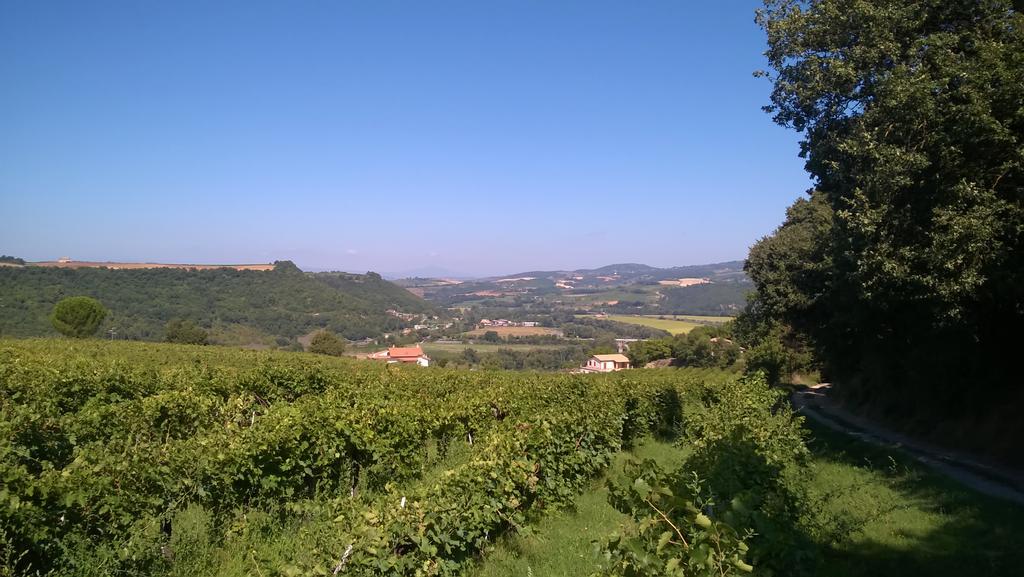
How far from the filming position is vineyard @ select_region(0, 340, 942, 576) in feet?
14.5

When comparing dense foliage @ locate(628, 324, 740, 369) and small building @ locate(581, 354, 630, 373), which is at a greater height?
dense foliage @ locate(628, 324, 740, 369)

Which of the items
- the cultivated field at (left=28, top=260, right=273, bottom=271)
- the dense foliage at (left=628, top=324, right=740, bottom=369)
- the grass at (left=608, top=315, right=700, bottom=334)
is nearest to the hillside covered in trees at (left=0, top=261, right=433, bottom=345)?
the cultivated field at (left=28, top=260, right=273, bottom=271)

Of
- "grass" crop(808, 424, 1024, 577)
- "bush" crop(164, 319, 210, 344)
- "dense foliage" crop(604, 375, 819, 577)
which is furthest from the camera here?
"bush" crop(164, 319, 210, 344)

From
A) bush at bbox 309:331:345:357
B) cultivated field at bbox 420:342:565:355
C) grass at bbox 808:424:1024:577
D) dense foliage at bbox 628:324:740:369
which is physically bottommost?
cultivated field at bbox 420:342:565:355

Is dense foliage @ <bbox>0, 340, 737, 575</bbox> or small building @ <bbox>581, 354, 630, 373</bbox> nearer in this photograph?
dense foliage @ <bbox>0, 340, 737, 575</bbox>

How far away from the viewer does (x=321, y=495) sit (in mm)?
8477

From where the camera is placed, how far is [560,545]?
295 inches

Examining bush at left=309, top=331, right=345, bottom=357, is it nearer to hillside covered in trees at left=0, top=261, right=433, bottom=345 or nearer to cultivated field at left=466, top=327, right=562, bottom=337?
hillside covered in trees at left=0, top=261, right=433, bottom=345

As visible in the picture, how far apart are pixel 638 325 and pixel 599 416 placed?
11039 centimetres

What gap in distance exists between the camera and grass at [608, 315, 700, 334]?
101m

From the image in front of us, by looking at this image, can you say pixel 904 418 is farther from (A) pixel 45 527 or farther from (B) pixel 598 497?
(A) pixel 45 527

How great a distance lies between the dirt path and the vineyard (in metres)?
3.46

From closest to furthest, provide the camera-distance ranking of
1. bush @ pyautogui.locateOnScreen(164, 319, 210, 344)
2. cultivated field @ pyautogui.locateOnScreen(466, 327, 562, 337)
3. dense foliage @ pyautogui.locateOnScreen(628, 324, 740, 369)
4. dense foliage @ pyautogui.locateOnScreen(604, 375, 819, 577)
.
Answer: dense foliage @ pyautogui.locateOnScreen(604, 375, 819, 577), bush @ pyautogui.locateOnScreen(164, 319, 210, 344), dense foliage @ pyautogui.locateOnScreen(628, 324, 740, 369), cultivated field @ pyautogui.locateOnScreen(466, 327, 562, 337)

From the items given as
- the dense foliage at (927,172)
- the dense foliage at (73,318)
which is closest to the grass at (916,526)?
the dense foliage at (927,172)
